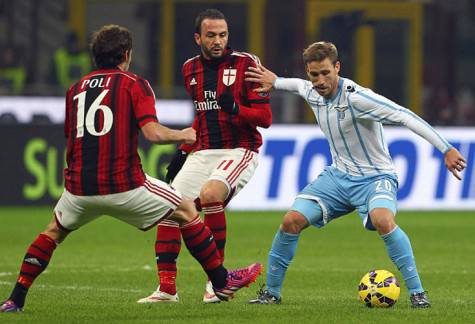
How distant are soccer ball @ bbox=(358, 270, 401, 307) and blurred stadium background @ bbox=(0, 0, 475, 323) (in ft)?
2.61

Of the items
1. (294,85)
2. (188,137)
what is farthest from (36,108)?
(188,137)

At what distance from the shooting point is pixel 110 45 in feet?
26.8

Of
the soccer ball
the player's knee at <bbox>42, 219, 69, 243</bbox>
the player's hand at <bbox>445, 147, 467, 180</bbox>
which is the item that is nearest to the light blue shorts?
the soccer ball

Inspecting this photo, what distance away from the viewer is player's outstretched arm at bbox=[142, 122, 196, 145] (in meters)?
7.96

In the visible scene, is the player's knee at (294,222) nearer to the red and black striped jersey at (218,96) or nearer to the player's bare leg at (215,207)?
the player's bare leg at (215,207)

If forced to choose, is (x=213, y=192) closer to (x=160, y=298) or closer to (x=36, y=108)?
(x=160, y=298)

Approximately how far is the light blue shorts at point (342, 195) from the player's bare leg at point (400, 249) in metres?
0.16

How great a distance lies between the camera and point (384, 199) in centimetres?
869

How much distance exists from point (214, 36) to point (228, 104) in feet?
1.78

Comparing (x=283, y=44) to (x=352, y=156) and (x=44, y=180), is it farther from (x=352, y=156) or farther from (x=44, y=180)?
(x=352, y=156)

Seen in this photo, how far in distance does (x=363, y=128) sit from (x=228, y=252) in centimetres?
479

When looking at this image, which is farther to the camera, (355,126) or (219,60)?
(219,60)

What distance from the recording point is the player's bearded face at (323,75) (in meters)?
8.70

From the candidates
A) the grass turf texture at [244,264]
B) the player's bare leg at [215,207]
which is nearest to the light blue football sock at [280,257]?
the grass turf texture at [244,264]
